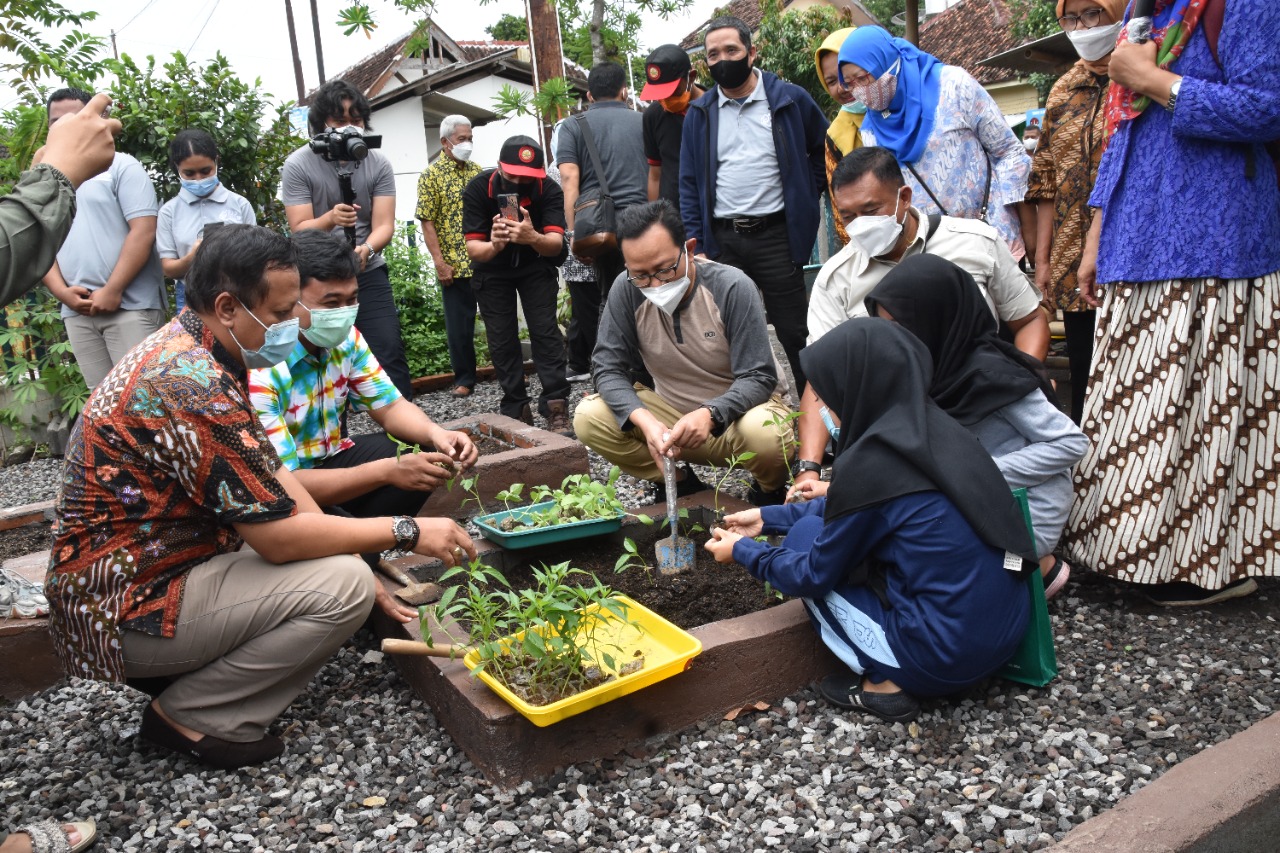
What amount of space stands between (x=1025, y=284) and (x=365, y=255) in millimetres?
3237

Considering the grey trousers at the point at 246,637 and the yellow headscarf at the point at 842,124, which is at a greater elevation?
the yellow headscarf at the point at 842,124

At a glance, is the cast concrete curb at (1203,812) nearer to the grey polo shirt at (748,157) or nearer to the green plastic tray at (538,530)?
the green plastic tray at (538,530)

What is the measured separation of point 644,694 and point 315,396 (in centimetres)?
160

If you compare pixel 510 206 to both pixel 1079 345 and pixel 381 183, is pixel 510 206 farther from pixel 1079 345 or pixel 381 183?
pixel 1079 345

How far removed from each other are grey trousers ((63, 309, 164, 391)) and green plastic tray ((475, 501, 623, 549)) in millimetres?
3085

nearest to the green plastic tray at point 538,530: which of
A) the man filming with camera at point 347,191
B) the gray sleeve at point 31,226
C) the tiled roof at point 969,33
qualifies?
the gray sleeve at point 31,226

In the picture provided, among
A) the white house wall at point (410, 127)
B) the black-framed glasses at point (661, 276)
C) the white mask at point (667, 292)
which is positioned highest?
the white house wall at point (410, 127)

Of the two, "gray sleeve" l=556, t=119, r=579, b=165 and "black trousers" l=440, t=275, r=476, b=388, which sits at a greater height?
"gray sleeve" l=556, t=119, r=579, b=165

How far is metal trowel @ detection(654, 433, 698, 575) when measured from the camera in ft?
11.2

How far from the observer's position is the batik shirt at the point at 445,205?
661cm

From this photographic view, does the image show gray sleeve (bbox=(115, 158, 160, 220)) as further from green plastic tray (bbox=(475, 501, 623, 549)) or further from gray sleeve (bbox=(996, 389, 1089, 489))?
gray sleeve (bbox=(996, 389, 1089, 489))

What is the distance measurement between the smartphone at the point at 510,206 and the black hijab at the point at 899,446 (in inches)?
130

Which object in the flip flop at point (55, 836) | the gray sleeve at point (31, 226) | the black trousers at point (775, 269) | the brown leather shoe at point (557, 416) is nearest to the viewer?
the gray sleeve at point (31, 226)

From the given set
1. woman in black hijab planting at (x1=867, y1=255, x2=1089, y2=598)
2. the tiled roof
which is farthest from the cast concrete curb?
the tiled roof
